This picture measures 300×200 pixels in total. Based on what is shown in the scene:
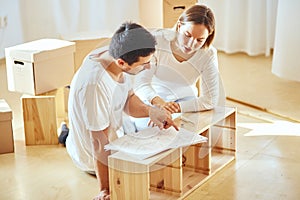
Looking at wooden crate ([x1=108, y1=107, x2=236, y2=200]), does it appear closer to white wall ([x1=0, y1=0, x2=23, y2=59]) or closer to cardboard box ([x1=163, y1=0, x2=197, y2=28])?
cardboard box ([x1=163, y1=0, x2=197, y2=28])

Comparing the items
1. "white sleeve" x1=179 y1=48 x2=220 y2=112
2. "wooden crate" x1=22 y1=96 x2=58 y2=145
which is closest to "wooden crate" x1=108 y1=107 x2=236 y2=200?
"white sleeve" x1=179 y1=48 x2=220 y2=112

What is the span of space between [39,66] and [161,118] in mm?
789

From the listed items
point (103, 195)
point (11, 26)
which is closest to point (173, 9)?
point (103, 195)

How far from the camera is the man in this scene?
1.98 metres

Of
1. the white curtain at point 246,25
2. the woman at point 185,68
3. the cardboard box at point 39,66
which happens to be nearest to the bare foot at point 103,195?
the woman at point 185,68

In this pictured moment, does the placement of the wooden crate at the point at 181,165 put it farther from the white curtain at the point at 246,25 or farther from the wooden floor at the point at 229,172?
the white curtain at the point at 246,25

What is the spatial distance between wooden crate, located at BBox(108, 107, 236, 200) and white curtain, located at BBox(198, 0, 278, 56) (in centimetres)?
173

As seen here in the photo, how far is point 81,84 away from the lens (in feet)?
6.68

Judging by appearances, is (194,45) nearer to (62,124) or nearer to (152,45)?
(152,45)

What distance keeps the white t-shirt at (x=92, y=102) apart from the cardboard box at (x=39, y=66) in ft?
1.67

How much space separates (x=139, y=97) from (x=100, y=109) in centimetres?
37

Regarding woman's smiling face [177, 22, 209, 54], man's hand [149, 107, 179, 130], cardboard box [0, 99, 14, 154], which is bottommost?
cardboard box [0, 99, 14, 154]

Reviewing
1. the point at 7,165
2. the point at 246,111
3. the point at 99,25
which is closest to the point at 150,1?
the point at 99,25

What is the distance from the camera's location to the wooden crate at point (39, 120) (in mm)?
2607
